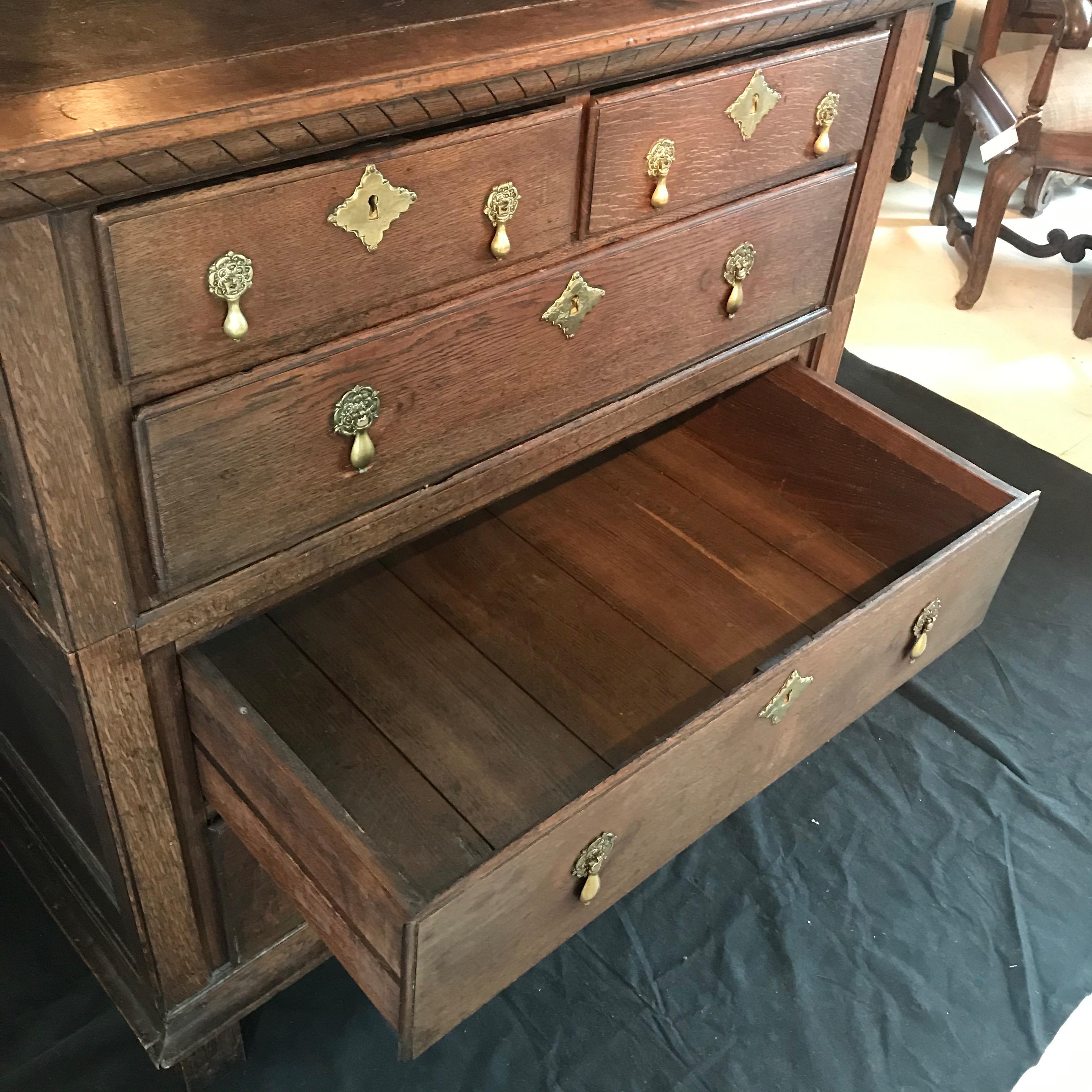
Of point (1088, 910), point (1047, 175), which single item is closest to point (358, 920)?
point (1088, 910)

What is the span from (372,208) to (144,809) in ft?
1.76

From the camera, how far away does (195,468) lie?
0.82 meters

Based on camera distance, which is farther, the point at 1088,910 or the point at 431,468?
the point at 1088,910

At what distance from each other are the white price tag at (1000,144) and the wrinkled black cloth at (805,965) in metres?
1.23

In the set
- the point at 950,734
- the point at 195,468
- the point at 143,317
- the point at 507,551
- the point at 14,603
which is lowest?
the point at 950,734

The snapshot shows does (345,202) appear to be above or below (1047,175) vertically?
above

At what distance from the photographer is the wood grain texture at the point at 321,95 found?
2.10 feet

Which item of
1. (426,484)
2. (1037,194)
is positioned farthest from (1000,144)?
(426,484)

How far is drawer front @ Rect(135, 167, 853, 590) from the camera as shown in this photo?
2.72 feet

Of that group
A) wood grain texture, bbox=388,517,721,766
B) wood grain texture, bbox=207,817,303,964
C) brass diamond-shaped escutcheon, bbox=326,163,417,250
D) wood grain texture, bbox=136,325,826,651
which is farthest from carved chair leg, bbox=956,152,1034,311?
wood grain texture, bbox=207,817,303,964

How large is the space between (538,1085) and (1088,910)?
0.72 m

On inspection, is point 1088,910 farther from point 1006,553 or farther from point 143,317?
point 143,317

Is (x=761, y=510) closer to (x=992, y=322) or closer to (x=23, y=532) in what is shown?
(x=23, y=532)

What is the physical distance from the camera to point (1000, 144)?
7.73 ft
